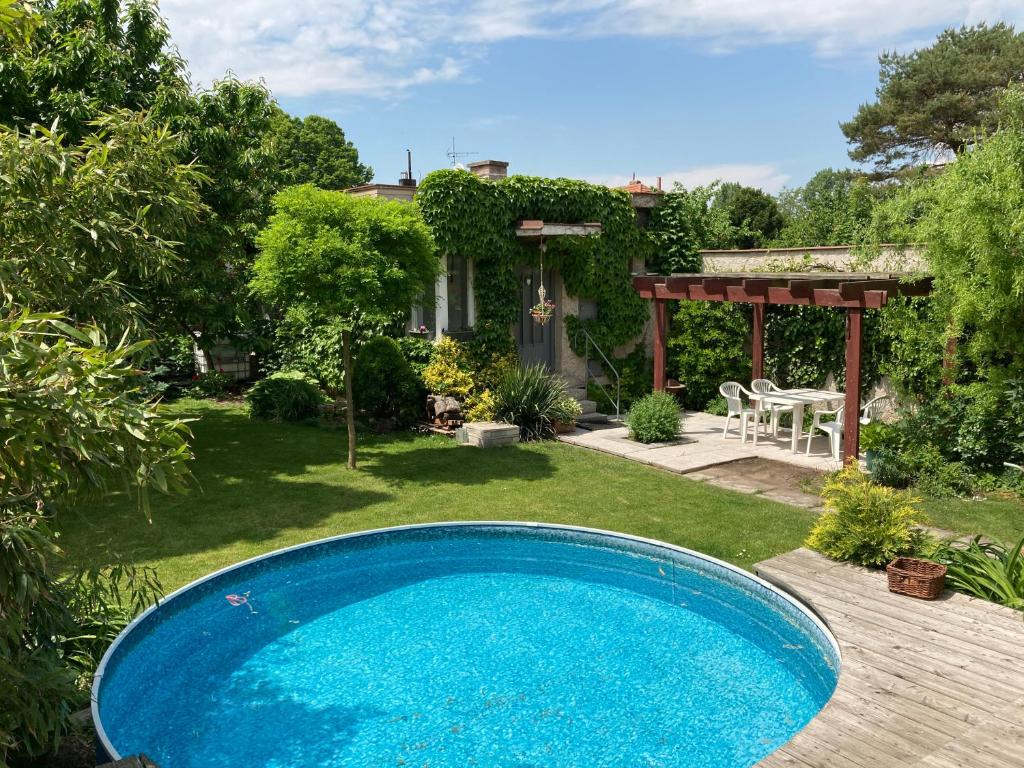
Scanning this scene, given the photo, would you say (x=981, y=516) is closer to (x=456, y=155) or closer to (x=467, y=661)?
(x=467, y=661)

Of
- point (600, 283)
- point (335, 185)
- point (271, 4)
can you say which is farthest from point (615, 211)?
point (335, 185)

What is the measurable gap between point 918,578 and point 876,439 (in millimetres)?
4862

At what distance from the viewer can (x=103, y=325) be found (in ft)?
21.8

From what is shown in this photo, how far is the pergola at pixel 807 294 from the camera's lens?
35.4 ft

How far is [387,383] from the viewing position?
1444 cm

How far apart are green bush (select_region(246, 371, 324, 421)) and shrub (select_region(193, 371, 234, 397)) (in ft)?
8.50

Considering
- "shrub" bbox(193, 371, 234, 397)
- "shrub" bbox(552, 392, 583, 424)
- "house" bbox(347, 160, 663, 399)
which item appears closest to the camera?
"shrub" bbox(552, 392, 583, 424)

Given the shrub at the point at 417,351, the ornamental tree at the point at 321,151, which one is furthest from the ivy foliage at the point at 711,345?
the ornamental tree at the point at 321,151

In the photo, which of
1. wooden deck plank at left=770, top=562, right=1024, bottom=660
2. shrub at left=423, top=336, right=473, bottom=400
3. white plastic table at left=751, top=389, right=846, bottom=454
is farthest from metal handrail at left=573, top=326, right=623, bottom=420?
wooden deck plank at left=770, top=562, right=1024, bottom=660

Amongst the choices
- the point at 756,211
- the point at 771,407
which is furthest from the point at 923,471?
the point at 756,211

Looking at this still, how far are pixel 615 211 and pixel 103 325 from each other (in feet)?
37.7

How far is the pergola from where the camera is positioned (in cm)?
1078

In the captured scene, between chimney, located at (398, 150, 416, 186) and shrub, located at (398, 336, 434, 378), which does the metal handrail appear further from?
chimney, located at (398, 150, 416, 186)

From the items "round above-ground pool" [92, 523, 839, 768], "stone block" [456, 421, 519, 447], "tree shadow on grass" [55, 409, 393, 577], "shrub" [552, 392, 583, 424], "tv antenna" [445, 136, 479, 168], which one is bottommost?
"round above-ground pool" [92, 523, 839, 768]
